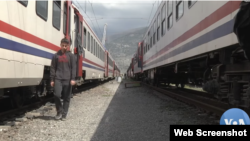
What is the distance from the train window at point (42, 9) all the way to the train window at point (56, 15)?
575 mm

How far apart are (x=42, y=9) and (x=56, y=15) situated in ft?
3.36

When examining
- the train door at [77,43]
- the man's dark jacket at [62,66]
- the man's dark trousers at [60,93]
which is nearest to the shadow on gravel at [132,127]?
the man's dark trousers at [60,93]

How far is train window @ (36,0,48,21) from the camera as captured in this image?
202 inches

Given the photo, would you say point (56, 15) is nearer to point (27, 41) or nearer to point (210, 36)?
point (27, 41)

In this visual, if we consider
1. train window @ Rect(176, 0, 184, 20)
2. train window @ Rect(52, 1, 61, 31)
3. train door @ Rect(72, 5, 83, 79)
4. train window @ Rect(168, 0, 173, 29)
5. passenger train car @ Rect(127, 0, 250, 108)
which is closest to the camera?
passenger train car @ Rect(127, 0, 250, 108)

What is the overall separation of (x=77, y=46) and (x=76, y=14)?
4.56 feet

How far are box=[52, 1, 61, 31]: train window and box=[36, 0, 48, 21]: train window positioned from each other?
58cm

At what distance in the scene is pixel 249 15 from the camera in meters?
2.47

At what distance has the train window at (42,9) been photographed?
513 cm

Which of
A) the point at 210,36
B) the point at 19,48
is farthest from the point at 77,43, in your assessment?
the point at 210,36

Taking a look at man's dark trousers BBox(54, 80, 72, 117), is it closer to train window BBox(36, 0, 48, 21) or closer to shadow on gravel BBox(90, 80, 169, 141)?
shadow on gravel BBox(90, 80, 169, 141)

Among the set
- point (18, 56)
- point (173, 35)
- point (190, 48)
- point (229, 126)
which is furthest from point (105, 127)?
point (173, 35)

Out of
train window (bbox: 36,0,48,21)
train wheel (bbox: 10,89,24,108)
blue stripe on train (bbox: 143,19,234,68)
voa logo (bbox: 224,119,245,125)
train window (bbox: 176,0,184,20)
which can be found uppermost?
train window (bbox: 176,0,184,20)

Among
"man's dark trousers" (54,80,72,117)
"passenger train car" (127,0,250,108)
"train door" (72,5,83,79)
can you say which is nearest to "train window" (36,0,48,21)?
"man's dark trousers" (54,80,72,117)
